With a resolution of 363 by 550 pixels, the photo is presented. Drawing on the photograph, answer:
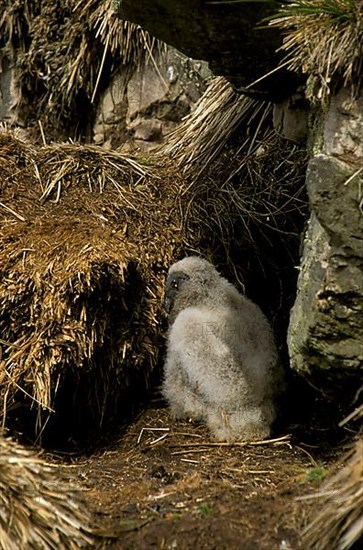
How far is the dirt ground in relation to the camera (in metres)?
3.36

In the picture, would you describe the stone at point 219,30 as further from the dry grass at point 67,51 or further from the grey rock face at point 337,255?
the dry grass at point 67,51

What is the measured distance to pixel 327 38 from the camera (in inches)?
142

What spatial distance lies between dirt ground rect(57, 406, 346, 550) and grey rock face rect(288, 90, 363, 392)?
1.44 feet

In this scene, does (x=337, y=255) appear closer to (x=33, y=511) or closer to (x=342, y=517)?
(x=342, y=517)

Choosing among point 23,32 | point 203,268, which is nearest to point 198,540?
point 203,268

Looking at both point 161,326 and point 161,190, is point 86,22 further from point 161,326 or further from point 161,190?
point 161,326

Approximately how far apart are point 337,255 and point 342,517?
3.18 feet

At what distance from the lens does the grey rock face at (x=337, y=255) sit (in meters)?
3.63

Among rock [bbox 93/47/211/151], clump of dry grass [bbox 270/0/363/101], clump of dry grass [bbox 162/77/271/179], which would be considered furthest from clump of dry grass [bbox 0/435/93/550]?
rock [bbox 93/47/211/151]

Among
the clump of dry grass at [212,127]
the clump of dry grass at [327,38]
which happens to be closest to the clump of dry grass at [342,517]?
the clump of dry grass at [327,38]

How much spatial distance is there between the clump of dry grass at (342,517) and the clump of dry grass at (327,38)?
130cm

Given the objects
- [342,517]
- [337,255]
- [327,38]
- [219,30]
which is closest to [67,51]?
[219,30]

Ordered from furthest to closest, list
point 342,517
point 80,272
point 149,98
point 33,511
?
point 149,98 → point 80,272 → point 33,511 → point 342,517

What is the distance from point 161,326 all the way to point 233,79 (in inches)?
47.1
